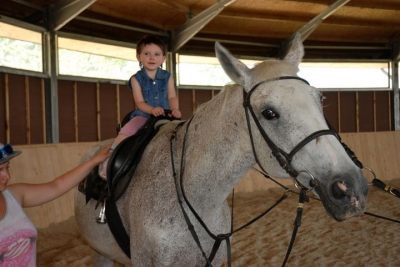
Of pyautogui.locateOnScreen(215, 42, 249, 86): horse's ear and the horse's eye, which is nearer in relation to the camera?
the horse's eye

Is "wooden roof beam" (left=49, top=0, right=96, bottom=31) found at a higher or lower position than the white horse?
higher

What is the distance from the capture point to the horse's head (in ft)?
6.09

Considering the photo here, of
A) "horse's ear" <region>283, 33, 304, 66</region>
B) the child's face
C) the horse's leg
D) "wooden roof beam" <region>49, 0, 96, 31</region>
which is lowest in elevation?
the horse's leg

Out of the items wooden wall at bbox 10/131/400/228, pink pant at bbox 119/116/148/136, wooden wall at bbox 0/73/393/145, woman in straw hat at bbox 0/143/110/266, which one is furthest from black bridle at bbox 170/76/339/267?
wooden wall at bbox 0/73/393/145

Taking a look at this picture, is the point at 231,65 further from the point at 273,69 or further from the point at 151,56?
the point at 151,56

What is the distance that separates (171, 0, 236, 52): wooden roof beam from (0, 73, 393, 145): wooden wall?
62.6 inches

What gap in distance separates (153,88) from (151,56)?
0.76ft

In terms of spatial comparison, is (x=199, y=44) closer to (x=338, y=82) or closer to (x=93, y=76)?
(x=93, y=76)

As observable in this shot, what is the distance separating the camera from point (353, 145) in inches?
389

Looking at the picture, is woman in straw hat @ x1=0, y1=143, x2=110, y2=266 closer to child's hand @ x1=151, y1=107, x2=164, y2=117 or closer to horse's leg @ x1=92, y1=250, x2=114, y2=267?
child's hand @ x1=151, y1=107, x2=164, y2=117

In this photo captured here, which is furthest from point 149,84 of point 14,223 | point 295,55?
point 14,223

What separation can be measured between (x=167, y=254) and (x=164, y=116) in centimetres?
104

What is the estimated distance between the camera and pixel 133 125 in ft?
10.1

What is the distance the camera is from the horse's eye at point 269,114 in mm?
2023
